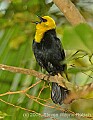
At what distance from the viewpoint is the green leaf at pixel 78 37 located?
299 mm

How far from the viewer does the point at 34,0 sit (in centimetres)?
A: 85

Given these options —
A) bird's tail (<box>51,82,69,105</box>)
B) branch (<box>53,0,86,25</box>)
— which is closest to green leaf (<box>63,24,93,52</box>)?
branch (<box>53,0,86,25</box>)

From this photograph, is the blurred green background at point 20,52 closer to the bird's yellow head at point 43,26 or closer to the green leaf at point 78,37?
the bird's yellow head at point 43,26

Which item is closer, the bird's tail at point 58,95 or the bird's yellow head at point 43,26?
the bird's tail at point 58,95

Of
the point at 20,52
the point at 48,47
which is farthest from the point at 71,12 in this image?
the point at 48,47

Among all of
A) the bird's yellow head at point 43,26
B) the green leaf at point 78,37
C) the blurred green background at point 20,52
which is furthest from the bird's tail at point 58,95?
the green leaf at point 78,37

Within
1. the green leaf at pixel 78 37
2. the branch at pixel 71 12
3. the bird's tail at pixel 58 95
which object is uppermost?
the green leaf at pixel 78 37

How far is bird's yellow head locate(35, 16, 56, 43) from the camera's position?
94 cm

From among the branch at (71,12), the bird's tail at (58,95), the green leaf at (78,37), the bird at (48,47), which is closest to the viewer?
the green leaf at (78,37)

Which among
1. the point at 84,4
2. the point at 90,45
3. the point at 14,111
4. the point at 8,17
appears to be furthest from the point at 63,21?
the point at 90,45

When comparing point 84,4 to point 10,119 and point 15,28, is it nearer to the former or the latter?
point 15,28

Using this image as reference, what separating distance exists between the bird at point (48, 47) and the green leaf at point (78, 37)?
0.60 metres

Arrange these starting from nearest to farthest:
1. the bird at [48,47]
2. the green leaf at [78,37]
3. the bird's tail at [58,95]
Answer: the green leaf at [78,37] < the bird's tail at [58,95] < the bird at [48,47]

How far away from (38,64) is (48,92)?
110 millimetres
